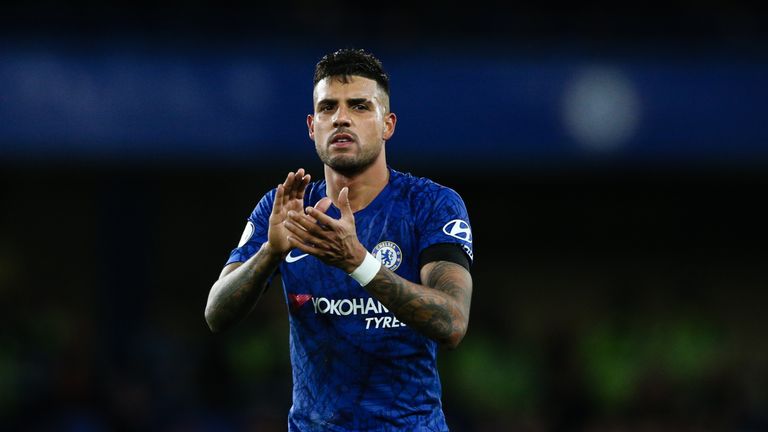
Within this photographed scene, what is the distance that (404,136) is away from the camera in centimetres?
1279

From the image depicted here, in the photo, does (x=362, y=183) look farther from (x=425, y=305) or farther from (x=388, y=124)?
(x=425, y=305)

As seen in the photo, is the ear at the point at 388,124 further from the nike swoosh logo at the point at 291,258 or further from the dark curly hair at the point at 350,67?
the nike swoosh logo at the point at 291,258

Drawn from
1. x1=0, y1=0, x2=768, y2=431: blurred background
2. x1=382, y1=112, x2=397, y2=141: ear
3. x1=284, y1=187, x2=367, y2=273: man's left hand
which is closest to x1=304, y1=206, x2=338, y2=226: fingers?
x1=284, y1=187, x2=367, y2=273: man's left hand

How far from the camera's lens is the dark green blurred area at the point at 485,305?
1177 cm

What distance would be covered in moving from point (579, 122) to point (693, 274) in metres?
3.89

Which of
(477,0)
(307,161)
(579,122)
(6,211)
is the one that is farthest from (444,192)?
(6,211)

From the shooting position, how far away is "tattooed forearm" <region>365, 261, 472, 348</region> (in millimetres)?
4711

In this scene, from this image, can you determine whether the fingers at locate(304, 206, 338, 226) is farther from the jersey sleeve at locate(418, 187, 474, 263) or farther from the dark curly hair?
the dark curly hair

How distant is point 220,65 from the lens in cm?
1275

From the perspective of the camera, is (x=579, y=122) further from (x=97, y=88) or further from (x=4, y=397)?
(x=4, y=397)

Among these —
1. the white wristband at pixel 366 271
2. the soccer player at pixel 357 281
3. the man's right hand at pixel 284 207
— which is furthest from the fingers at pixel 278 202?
the white wristband at pixel 366 271

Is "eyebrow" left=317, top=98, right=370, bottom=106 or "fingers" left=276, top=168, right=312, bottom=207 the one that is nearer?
"fingers" left=276, top=168, right=312, bottom=207

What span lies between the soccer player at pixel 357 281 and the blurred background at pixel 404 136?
5.71 metres

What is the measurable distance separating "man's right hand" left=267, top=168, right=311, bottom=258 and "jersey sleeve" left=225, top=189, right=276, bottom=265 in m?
0.50
